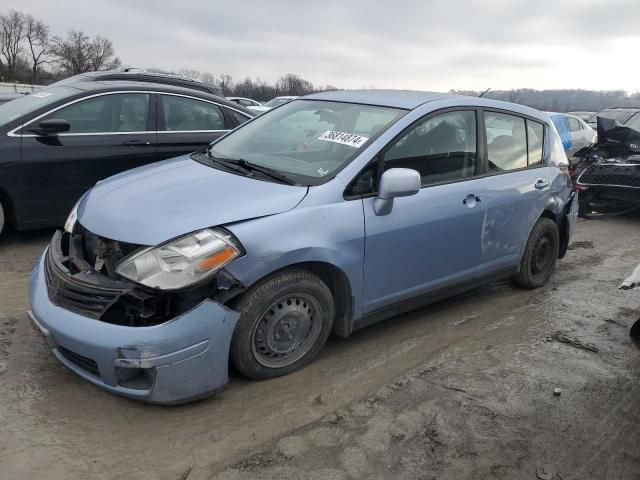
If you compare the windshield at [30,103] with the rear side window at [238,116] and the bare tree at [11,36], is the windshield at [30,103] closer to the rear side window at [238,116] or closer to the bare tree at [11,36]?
the rear side window at [238,116]

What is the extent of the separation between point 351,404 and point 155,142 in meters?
3.92

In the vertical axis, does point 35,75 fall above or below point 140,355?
above

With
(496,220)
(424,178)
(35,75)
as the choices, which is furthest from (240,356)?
(35,75)

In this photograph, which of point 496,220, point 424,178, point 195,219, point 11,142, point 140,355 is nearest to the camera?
point 140,355

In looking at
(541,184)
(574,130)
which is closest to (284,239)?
(541,184)

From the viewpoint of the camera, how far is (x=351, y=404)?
10.0 feet

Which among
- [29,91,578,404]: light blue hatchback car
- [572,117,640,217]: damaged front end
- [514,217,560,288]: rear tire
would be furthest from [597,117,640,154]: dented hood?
[29,91,578,404]: light blue hatchback car

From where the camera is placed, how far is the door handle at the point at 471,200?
3916mm

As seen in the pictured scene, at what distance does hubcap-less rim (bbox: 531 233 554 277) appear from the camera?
4.93m

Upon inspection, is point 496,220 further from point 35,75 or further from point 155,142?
point 35,75

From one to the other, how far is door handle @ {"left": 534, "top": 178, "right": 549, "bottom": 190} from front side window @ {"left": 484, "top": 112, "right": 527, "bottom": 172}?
0.18 m

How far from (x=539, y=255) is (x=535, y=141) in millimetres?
1022

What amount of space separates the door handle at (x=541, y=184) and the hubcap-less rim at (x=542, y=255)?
18.8 inches

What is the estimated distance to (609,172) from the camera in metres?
8.09
